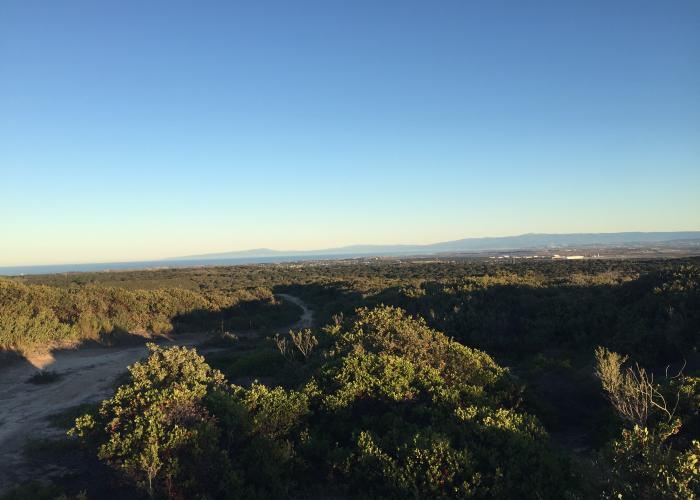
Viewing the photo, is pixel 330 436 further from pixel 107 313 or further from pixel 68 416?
pixel 107 313

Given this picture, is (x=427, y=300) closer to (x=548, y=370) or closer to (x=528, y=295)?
(x=528, y=295)

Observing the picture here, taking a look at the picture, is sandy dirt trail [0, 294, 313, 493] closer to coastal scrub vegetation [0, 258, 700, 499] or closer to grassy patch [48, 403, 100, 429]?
grassy patch [48, 403, 100, 429]

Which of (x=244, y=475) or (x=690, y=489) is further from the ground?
(x=690, y=489)

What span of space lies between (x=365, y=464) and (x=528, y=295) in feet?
47.9

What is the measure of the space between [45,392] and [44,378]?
152 cm

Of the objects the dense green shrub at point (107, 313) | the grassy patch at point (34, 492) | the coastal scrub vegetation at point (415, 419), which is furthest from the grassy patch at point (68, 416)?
the dense green shrub at point (107, 313)

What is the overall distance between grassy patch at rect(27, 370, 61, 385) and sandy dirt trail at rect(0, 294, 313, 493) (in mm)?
149

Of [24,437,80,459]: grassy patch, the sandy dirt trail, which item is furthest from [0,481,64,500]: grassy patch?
[24,437,80,459]: grassy patch

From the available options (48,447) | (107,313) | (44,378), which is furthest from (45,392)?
(107,313)

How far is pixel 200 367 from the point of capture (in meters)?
8.43

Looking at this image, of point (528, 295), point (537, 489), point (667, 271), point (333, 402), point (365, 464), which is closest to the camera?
point (537, 489)

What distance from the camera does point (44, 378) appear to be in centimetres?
1374

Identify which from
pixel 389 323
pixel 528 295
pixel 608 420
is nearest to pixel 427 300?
pixel 528 295

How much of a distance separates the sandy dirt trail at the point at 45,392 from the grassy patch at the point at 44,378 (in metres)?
0.15
